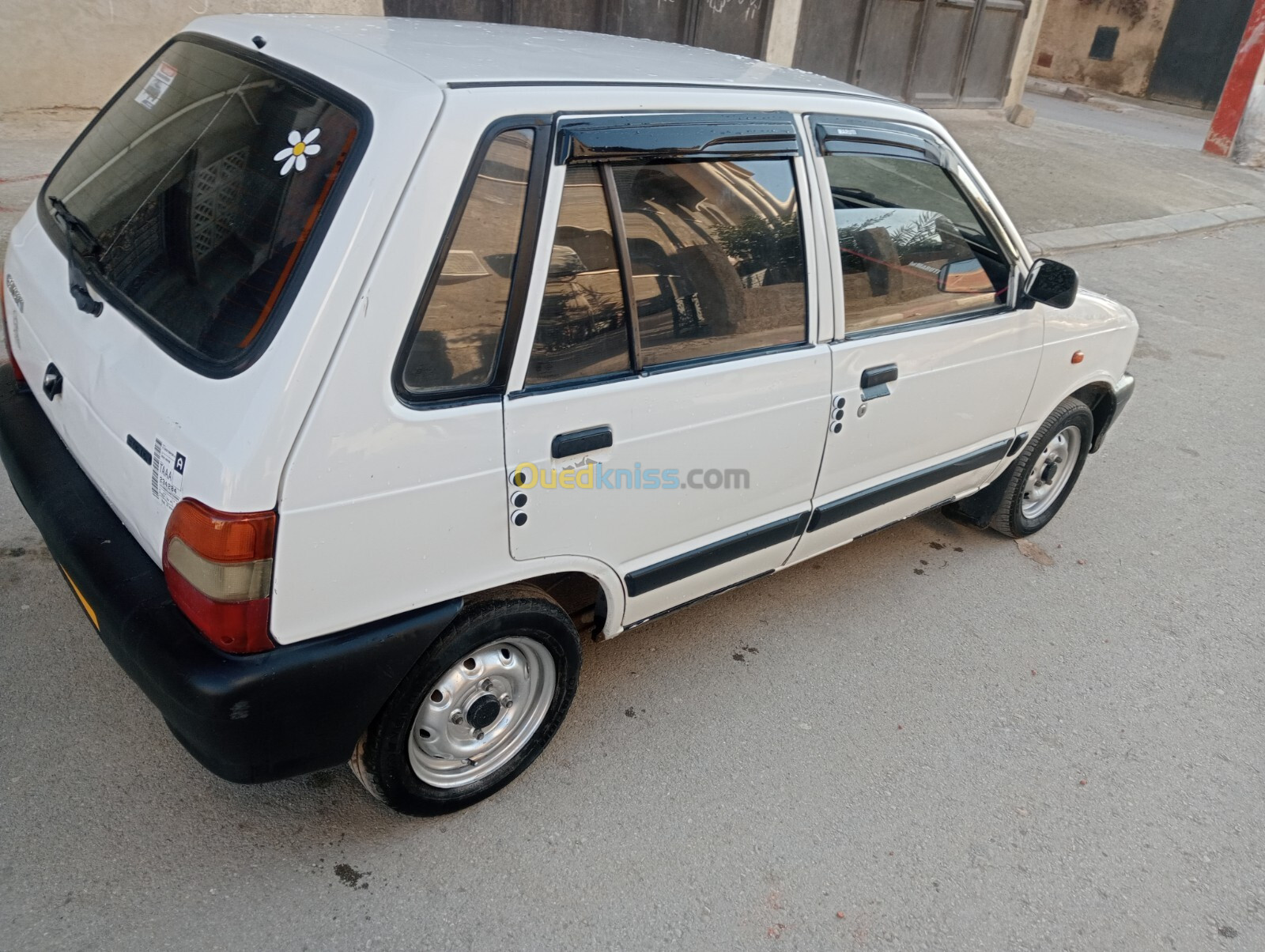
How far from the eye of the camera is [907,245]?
3.23 meters

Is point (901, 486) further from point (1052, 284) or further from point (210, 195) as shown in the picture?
point (210, 195)

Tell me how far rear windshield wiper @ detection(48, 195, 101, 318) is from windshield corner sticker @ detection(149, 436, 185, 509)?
53cm

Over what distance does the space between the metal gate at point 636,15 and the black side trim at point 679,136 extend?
6.33m

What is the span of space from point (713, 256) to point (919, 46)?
1200 cm

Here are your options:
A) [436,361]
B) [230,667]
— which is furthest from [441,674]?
[436,361]

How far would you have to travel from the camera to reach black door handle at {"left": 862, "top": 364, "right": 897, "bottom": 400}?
9.96 feet

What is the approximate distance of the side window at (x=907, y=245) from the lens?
3000mm

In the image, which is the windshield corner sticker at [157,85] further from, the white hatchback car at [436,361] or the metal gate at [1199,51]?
the metal gate at [1199,51]

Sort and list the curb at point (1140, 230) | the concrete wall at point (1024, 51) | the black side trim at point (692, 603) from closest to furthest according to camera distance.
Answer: the black side trim at point (692, 603) → the curb at point (1140, 230) → the concrete wall at point (1024, 51)

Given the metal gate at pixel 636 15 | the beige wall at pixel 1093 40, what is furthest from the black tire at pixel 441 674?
the beige wall at pixel 1093 40

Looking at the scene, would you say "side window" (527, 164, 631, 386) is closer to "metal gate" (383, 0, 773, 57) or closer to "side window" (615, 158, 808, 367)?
"side window" (615, 158, 808, 367)

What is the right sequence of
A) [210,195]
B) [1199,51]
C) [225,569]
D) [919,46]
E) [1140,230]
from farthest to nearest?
[1199,51] < [919,46] < [1140,230] < [210,195] < [225,569]

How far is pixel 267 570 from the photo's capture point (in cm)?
197

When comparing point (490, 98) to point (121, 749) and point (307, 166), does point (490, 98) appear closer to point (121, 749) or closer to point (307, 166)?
→ point (307, 166)
